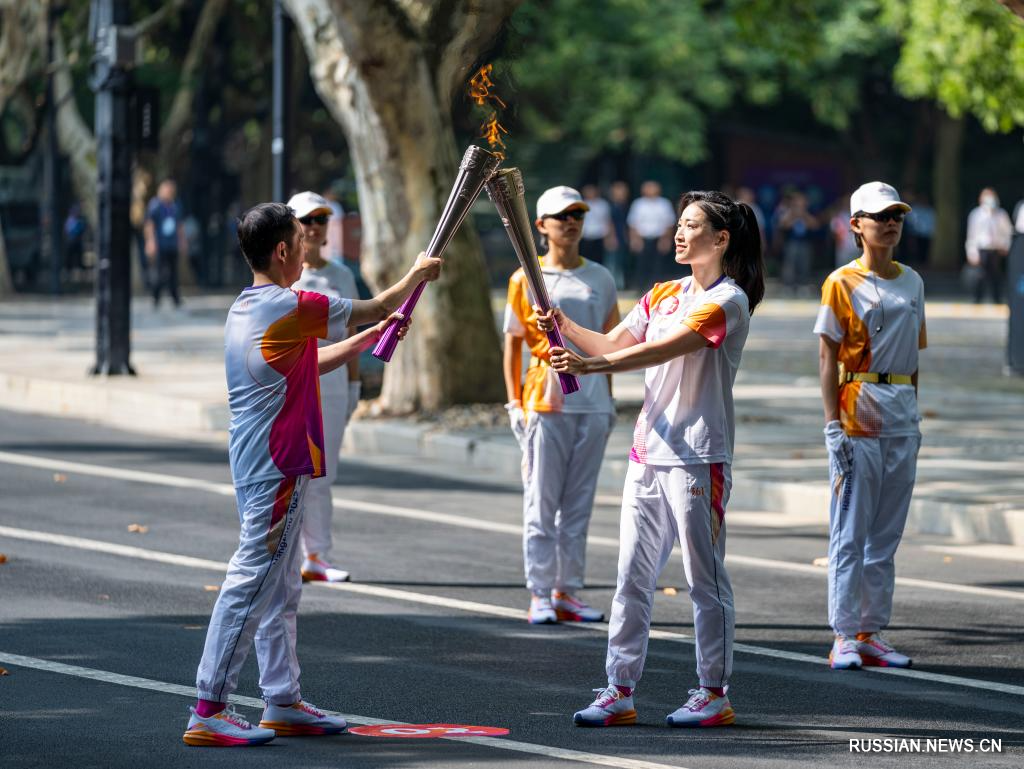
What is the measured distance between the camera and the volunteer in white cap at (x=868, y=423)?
26.6 ft

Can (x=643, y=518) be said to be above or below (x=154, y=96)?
below

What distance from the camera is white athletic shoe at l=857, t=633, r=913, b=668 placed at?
8039mm

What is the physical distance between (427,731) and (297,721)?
0.46 m

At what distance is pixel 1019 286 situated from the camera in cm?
1605

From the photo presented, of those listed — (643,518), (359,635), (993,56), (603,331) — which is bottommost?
(359,635)

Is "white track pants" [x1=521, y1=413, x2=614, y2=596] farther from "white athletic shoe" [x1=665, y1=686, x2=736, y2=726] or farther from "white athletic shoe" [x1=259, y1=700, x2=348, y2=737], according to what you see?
"white athletic shoe" [x1=259, y1=700, x2=348, y2=737]

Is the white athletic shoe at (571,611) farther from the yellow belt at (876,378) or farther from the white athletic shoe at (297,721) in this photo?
the white athletic shoe at (297,721)

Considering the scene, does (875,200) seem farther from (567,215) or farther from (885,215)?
(567,215)

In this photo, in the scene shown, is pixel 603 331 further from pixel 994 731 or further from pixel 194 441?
pixel 194 441

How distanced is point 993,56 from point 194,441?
55.6ft

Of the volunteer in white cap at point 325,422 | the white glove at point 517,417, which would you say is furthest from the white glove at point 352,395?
the white glove at point 517,417

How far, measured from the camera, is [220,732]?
21.3 ft

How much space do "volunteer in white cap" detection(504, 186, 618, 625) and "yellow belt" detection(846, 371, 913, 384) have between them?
1.36 metres

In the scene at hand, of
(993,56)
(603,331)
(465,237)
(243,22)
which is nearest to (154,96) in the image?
(465,237)
